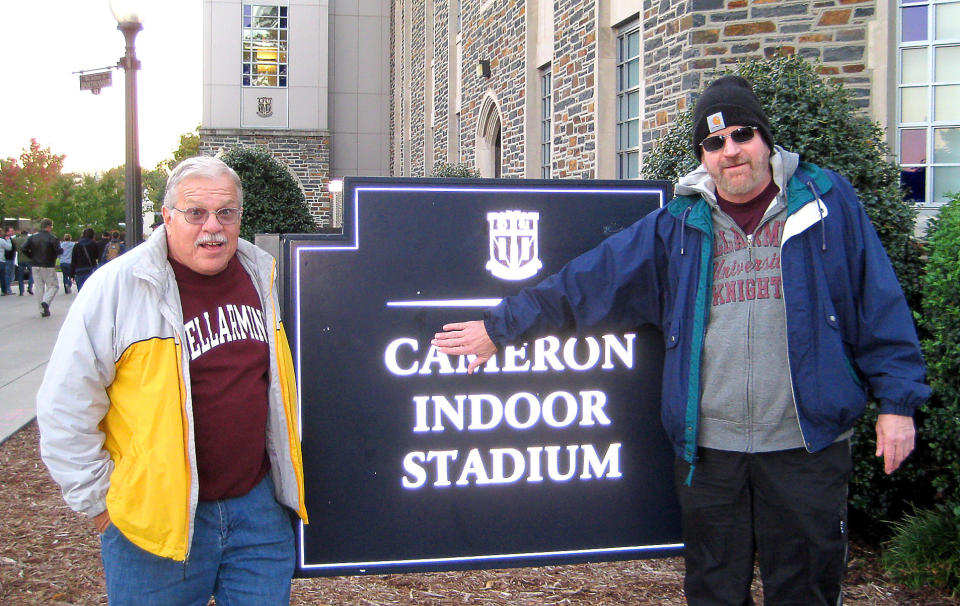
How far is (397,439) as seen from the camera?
291 cm

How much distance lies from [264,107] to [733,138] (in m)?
27.2

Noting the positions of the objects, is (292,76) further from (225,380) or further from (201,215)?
(225,380)

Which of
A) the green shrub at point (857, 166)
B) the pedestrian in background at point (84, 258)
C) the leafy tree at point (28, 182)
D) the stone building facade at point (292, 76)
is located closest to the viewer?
the green shrub at point (857, 166)

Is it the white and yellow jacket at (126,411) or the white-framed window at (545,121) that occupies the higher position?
the white-framed window at (545,121)

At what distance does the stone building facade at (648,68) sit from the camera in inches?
293

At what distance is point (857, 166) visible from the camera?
501 cm

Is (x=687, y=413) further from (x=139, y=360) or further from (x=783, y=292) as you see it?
(x=139, y=360)

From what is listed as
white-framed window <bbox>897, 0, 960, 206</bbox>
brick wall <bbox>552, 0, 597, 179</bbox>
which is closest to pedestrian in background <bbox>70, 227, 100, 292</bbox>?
brick wall <bbox>552, 0, 597, 179</bbox>

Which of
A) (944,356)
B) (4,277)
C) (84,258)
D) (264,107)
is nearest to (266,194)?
(84,258)

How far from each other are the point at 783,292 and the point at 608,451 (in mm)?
877

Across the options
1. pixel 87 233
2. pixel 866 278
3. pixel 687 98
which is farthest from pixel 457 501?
pixel 87 233

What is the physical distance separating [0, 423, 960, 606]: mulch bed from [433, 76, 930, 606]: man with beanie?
1.38 m

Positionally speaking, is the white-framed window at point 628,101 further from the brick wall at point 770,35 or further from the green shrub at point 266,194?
the green shrub at point 266,194

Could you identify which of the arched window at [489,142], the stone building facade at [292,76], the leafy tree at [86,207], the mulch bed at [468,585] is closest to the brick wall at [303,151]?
the stone building facade at [292,76]
